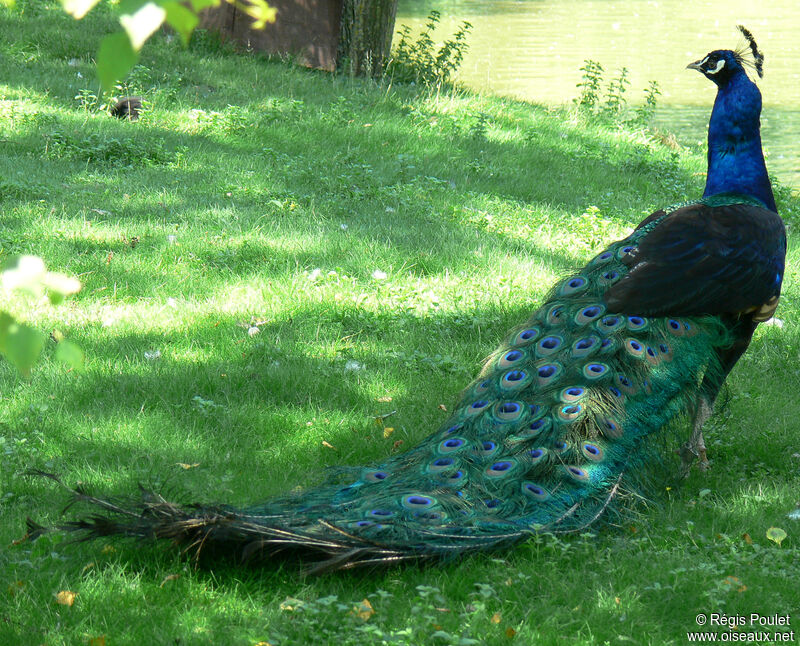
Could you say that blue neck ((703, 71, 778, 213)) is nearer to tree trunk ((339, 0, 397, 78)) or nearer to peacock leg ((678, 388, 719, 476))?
peacock leg ((678, 388, 719, 476))

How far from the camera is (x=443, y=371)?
5.02 m

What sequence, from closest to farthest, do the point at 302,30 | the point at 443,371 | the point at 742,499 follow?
the point at 742,499, the point at 443,371, the point at 302,30

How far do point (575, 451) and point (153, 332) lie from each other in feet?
8.69

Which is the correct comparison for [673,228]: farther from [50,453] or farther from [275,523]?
[50,453]

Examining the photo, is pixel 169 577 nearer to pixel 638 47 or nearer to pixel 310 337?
pixel 310 337

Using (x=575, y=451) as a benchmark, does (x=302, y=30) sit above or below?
above

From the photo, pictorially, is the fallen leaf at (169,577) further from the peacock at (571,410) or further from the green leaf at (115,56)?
the green leaf at (115,56)

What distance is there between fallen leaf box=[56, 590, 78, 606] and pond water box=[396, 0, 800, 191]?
8.72 m

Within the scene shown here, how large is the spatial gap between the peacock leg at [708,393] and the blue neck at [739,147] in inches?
27.1

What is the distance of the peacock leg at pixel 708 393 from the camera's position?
4109 millimetres

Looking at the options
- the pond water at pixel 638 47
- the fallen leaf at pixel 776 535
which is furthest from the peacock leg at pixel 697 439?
the pond water at pixel 638 47

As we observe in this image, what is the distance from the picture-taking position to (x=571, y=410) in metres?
3.67

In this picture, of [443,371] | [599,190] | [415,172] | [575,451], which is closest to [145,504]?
[575,451]

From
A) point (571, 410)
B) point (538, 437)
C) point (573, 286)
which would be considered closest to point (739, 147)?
point (573, 286)
